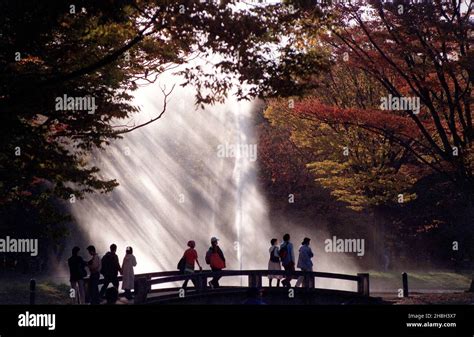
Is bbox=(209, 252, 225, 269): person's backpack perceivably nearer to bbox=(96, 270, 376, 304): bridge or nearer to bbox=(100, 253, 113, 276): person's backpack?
bbox=(96, 270, 376, 304): bridge

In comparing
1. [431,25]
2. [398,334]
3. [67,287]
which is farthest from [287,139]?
[398,334]

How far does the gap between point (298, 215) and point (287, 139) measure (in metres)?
4.71

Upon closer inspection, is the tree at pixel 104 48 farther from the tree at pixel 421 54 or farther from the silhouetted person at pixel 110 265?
the tree at pixel 421 54

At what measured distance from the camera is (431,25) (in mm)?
24797


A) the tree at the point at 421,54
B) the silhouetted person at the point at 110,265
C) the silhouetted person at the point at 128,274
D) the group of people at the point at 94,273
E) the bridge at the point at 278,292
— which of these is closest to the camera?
the group of people at the point at 94,273

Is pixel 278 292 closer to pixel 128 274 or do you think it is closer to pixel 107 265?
pixel 128 274

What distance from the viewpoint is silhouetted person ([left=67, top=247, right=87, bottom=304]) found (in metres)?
20.9

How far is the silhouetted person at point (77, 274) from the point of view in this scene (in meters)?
20.9

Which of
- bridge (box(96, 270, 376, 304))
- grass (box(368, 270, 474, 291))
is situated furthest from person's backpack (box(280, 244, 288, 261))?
grass (box(368, 270, 474, 291))

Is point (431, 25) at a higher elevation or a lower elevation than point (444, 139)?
higher

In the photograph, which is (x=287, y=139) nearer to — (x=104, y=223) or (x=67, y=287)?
(x=104, y=223)

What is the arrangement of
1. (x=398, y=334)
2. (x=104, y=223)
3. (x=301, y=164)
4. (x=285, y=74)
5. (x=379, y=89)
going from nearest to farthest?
(x=398, y=334)
(x=285, y=74)
(x=379, y=89)
(x=301, y=164)
(x=104, y=223)

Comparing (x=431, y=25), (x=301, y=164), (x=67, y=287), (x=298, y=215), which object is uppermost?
(x=431, y=25)

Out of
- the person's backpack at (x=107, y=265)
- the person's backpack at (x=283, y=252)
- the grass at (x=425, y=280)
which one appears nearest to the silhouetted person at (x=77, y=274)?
Answer: the person's backpack at (x=107, y=265)
